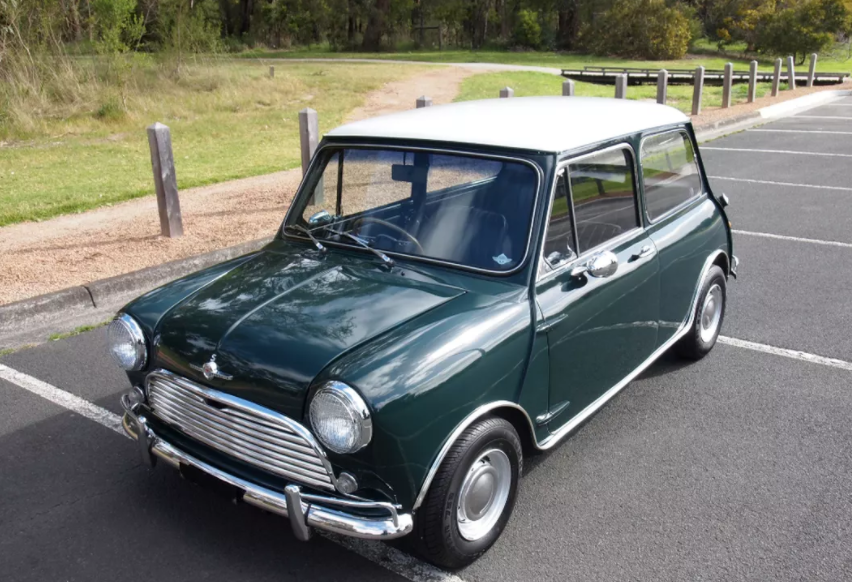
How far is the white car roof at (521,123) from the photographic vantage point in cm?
345

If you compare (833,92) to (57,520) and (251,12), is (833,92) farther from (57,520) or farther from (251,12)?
(251,12)

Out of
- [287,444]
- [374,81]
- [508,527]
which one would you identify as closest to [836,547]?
[508,527]

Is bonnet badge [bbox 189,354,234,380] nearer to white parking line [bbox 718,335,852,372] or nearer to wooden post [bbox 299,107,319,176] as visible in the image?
white parking line [bbox 718,335,852,372]

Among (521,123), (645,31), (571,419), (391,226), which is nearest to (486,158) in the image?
(521,123)

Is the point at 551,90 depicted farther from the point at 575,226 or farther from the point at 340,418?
the point at 340,418

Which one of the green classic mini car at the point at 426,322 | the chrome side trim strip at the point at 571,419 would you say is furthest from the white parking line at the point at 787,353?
the green classic mini car at the point at 426,322

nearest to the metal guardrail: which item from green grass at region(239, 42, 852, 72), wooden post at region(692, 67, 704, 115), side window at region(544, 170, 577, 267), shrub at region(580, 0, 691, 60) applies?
green grass at region(239, 42, 852, 72)

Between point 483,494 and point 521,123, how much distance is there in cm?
176

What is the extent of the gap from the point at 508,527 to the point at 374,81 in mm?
20249

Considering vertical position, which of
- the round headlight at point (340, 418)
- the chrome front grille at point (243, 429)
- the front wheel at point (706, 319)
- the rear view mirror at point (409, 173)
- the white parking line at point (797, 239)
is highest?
the rear view mirror at point (409, 173)

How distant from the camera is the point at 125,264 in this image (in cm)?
669

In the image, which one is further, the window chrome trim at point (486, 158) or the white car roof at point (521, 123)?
the white car roof at point (521, 123)

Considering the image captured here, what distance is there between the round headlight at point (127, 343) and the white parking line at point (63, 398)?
0.94 meters

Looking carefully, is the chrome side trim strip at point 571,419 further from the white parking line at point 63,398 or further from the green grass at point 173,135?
the green grass at point 173,135
